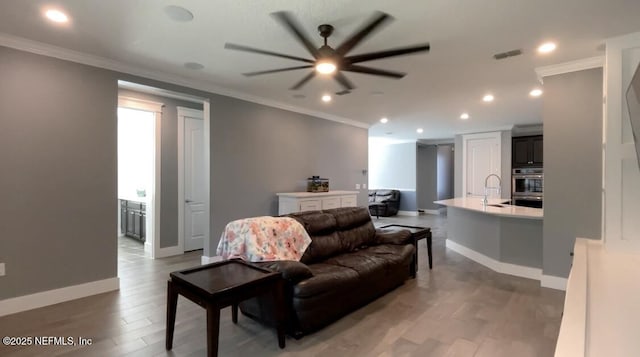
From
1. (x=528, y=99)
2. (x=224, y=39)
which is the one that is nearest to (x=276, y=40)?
(x=224, y=39)

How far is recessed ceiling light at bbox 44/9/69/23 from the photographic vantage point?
2607mm

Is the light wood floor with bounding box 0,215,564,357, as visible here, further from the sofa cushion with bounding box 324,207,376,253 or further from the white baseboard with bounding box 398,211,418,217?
the white baseboard with bounding box 398,211,418,217

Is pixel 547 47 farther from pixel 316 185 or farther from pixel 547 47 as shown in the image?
pixel 316 185

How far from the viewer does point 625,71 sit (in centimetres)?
291

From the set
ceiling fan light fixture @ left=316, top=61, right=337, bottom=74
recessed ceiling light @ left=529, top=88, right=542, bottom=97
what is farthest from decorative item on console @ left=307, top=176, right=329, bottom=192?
recessed ceiling light @ left=529, top=88, right=542, bottom=97

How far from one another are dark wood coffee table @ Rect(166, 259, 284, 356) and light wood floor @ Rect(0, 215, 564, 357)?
0.31m

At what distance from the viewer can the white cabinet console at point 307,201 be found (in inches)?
209

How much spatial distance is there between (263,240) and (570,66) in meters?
3.97

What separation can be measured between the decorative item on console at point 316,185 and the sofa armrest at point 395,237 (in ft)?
6.04

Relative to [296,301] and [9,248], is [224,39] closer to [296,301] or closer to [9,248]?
[296,301]

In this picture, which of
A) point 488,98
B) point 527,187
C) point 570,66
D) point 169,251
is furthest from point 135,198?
point 527,187

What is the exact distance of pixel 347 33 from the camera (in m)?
2.92

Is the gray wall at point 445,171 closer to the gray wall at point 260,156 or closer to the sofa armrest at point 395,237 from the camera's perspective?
the gray wall at point 260,156

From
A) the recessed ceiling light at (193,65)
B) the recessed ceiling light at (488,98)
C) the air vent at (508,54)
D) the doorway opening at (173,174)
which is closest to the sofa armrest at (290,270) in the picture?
the doorway opening at (173,174)
